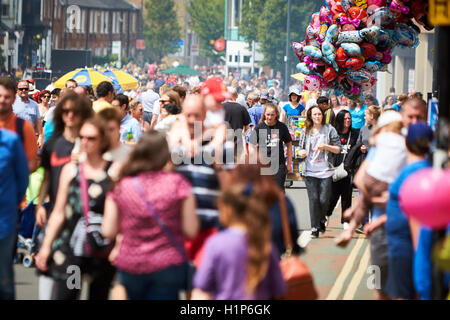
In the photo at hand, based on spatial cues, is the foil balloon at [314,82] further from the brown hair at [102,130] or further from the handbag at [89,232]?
the handbag at [89,232]

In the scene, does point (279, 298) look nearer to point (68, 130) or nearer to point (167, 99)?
point (68, 130)

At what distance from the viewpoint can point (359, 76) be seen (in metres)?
13.9

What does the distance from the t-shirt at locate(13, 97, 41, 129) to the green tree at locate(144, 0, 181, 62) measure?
393ft

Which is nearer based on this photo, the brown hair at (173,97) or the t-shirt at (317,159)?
the brown hair at (173,97)

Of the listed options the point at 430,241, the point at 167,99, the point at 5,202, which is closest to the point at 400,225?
the point at 430,241

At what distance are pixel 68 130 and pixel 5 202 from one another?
1.28m

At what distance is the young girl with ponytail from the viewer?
5590 mm

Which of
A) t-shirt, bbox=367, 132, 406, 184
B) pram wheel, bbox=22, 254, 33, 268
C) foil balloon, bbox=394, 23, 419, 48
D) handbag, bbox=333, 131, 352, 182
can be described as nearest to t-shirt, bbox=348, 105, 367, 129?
handbag, bbox=333, 131, 352, 182

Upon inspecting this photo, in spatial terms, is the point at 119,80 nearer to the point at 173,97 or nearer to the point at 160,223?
the point at 173,97

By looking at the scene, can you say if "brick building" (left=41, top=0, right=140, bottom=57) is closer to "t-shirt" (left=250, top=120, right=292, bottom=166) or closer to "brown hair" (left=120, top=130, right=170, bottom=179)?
"t-shirt" (left=250, top=120, right=292, bottom=166)

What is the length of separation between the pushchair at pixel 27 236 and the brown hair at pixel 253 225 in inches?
226

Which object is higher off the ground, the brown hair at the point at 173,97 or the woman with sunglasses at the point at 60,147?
the brown hair at the point at 173,97

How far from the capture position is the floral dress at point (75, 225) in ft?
23.1

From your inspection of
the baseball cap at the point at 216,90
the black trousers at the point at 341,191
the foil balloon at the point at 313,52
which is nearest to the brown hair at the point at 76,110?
the baseball cap at the point at 216,90
